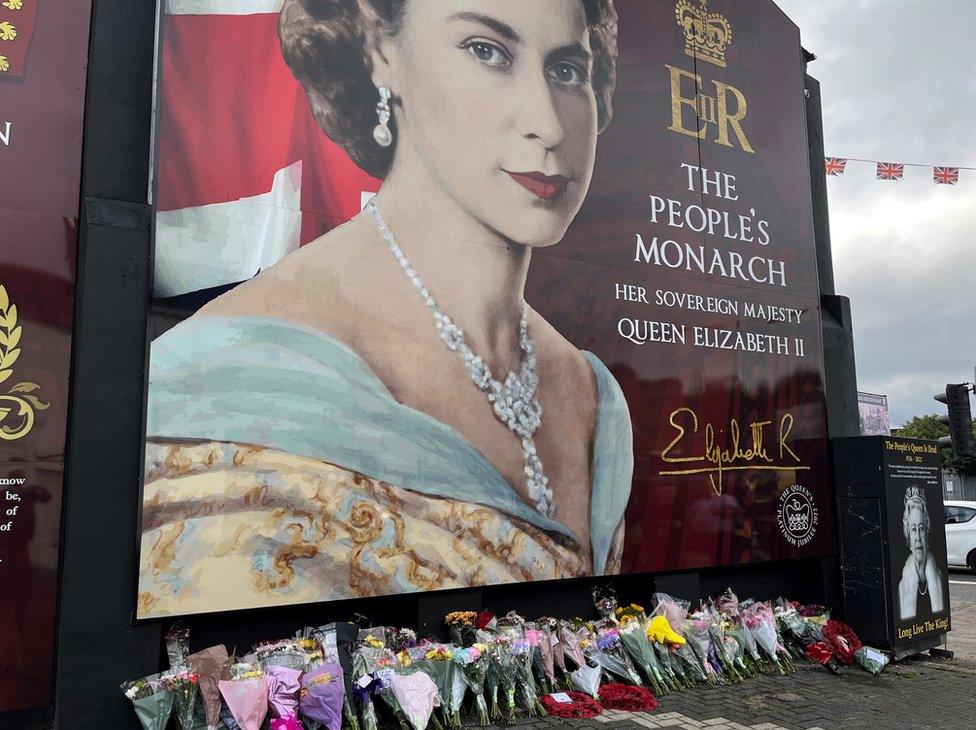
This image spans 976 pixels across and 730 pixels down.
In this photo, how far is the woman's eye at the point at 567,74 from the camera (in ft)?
24.4

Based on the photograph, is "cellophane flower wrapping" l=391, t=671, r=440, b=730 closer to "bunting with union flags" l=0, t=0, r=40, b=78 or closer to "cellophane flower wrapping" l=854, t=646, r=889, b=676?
"cellophane flower wrapping" l=854, t=646, r=889, b=676

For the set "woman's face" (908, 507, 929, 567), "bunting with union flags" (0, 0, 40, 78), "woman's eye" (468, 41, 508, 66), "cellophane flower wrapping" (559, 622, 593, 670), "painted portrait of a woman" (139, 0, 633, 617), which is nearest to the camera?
"bunting with union flags" (0, 0, 40, 78)

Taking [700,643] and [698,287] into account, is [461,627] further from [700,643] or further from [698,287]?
[698,287]

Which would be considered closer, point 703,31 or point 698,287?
point 698,287

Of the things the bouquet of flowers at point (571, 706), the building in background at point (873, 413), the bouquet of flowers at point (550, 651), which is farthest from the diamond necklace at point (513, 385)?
the building in background at point (873, 413)

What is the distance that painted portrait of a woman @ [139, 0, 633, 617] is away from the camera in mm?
5348

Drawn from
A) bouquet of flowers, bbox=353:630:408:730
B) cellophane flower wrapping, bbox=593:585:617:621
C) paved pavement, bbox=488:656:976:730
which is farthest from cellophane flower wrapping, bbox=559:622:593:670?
bouquet of flowers, bbox=353:630:408:730

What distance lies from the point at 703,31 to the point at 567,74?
2.51 metres

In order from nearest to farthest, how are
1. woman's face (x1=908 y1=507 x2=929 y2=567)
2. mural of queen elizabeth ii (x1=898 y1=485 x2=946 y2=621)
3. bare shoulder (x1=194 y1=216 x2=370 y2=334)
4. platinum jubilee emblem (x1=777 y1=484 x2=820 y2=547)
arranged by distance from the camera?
bare shoulder (x1=194 y1=216 x2=370 y2=334), mural of queen elizabeth ii (x1=898 y1=485 x2=946 y2=621), woman's face (x1=908 y1=507 x2=929 y2=567), platinum jubilee emblem (x1=777 y1=484 x2=820 y2=547)

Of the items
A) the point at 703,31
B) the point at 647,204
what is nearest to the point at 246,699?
the point at 647,204

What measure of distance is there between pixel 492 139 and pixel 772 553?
541cm

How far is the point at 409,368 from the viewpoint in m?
6.25

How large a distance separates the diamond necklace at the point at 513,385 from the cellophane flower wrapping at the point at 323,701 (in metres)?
2.33

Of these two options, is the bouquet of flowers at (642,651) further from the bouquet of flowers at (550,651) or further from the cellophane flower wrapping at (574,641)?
the bouquet of flowers at (550,651)
